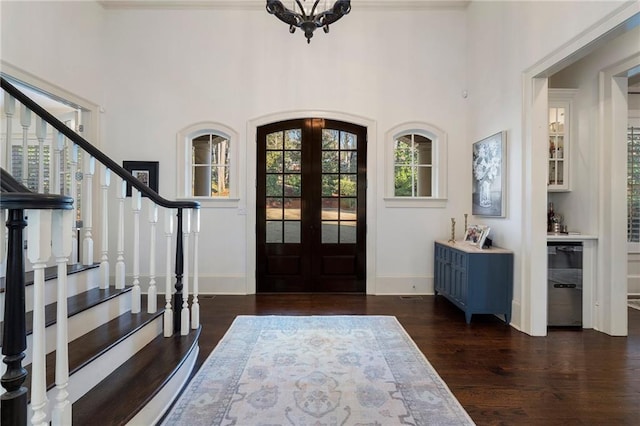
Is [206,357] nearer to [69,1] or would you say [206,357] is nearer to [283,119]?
[283,119]

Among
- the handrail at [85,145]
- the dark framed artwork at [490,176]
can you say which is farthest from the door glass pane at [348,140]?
the handrail at [85,145]

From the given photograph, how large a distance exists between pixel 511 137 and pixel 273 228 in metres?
3.17

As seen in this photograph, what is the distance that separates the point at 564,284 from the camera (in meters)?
3.36

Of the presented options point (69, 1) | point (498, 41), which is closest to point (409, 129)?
point (498, 41)

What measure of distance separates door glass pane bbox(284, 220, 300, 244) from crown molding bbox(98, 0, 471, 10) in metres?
3.06

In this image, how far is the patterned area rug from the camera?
1.91 metres

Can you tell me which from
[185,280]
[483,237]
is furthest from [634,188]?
[185,280]

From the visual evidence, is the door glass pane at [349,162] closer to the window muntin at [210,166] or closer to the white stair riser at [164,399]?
the window muntin at [210,166]

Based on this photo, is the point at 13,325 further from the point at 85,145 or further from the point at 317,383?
the point at 317,383

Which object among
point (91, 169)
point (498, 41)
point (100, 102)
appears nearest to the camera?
point (91, 169)

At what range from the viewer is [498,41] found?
3816 millimetres

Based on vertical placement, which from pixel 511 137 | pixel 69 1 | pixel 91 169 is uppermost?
pixel 69 1

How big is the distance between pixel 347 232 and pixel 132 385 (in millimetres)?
3392

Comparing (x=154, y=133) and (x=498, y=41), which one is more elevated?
(x=498, y=41)
